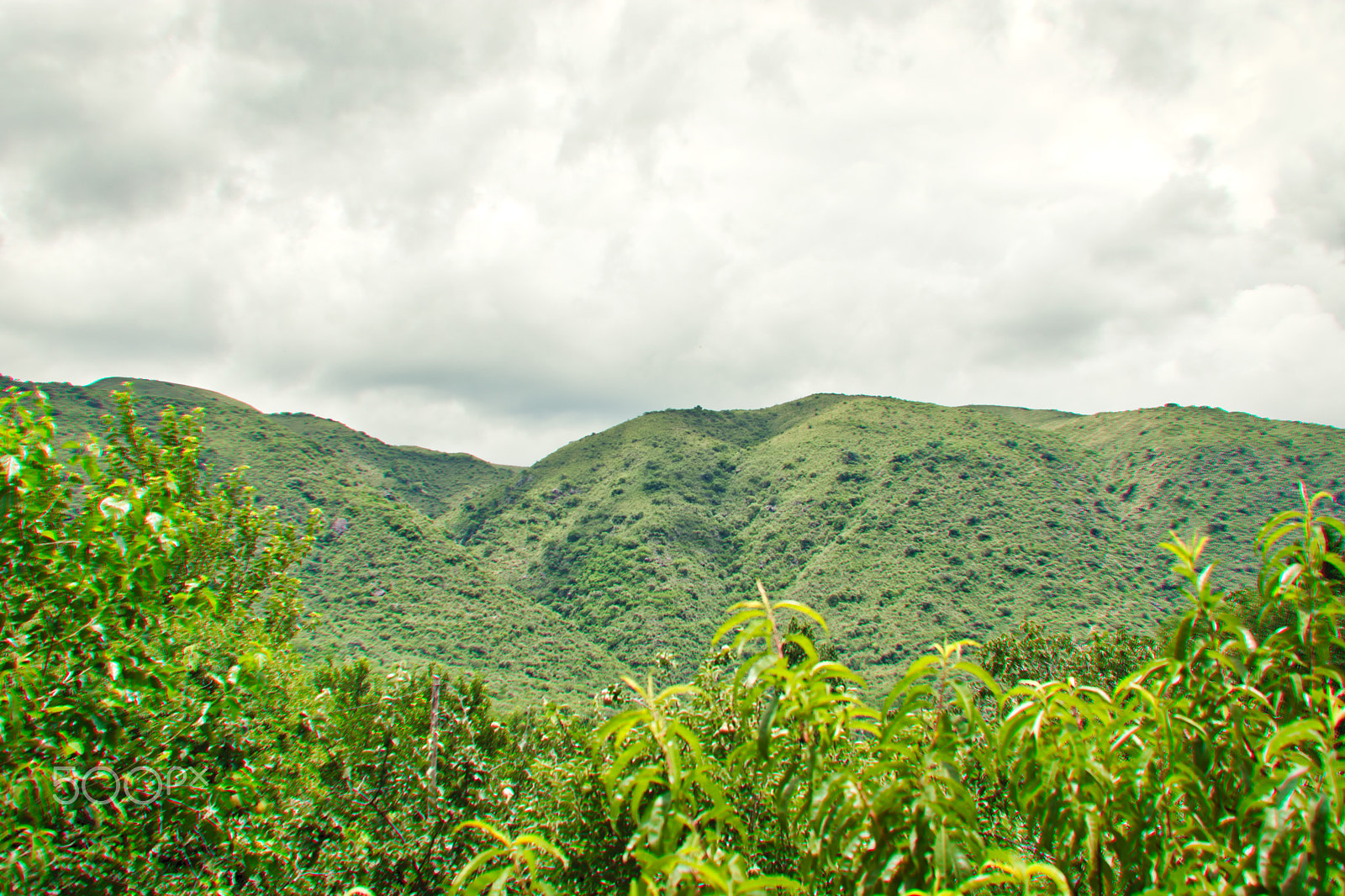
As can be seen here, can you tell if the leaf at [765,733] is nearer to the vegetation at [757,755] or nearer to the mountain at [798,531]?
the vegetation at [757,755]

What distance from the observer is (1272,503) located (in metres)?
78.2

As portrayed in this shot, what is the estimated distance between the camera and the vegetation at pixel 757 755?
5.45 ft

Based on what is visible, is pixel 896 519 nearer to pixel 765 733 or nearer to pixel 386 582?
pixel 386 582

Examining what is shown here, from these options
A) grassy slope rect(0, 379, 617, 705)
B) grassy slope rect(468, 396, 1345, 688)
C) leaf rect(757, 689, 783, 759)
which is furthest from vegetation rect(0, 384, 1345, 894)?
grassy slope rect(468, 396, 1345, 688)

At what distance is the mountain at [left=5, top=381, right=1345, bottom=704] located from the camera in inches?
2931

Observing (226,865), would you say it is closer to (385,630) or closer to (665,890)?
(665,890)

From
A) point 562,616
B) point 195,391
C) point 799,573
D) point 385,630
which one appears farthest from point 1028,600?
point 195,391

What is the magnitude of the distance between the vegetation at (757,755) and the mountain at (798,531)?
192 ft

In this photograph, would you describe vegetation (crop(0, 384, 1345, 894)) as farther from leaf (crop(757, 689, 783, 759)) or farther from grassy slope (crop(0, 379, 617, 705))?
grassy slope (crop(0, 379, 617, 705))

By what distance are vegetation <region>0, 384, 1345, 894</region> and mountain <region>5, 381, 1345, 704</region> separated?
58.4 m

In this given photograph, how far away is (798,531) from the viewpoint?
101062 mm

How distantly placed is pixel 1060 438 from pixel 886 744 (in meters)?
131

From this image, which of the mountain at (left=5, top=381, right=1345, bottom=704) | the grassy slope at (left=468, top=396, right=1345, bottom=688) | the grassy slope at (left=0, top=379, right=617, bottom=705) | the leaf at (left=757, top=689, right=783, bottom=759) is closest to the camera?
the leaf at (left=757, top=689, right=783, bottom=759)

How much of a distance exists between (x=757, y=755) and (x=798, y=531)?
10208 cm
